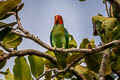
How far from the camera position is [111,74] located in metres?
2.05

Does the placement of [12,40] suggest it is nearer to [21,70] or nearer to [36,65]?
[21,70]

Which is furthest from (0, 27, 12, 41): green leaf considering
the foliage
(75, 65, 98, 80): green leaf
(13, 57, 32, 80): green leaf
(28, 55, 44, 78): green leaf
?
(75, 65, 98, 80): green leaf

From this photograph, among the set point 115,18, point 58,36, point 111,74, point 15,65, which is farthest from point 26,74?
point 58,36

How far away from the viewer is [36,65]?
7.22ft

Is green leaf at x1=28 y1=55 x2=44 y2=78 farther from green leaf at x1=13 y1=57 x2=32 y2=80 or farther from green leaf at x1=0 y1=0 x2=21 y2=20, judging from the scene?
green leaf at x1=0 y1=0 x2=21 y2=20

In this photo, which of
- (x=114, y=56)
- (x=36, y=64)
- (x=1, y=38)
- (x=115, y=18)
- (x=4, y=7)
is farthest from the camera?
(x=36, y=64)

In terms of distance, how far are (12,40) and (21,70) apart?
0.29 meters

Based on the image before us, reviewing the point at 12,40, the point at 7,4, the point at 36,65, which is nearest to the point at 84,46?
the point at 36,65

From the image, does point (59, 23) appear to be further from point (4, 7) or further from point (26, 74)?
point (4, 7)

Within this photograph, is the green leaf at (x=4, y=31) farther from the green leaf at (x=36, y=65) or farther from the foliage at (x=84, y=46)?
the green leaf at (x=36, y=65)

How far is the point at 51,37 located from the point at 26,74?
2.03 meters

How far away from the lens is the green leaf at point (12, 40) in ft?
5.97

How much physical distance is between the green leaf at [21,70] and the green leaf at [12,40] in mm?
220

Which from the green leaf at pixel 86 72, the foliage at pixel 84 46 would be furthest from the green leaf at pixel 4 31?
the green leaf at pixel 86 72
